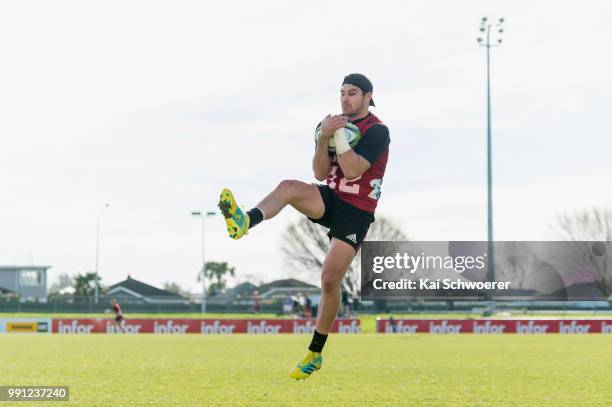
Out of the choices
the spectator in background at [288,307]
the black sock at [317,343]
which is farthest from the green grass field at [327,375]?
the spectator in background at [288,307]

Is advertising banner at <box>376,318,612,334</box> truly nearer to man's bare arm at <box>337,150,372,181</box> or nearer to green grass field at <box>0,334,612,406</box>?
green grass field at <box>0,334,612,406</box>

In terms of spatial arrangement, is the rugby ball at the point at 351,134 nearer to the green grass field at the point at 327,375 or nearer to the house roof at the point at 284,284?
the green grass field at the point at 327,375

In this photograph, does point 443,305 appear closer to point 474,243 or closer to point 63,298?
point 474,243

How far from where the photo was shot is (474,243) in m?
56.7

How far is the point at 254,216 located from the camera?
875 centimetres

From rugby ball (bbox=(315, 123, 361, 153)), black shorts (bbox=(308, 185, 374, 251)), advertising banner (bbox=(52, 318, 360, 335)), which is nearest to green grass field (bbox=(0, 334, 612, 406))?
black shorts (bbox=(308, 185, 374, 251))

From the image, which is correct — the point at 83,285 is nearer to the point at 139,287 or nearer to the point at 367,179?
the point at 139,287

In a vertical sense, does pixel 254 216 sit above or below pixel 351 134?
below

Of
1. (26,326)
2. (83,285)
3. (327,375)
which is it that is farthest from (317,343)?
(83,285)

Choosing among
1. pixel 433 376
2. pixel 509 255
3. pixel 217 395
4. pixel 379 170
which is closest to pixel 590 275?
pixel 509 255

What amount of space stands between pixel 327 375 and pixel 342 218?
1523 centimetres

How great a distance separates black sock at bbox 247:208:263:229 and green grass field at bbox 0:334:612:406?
8923mm

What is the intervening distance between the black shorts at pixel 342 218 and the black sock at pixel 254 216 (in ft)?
2.82

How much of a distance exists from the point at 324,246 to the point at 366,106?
82.1 meters
